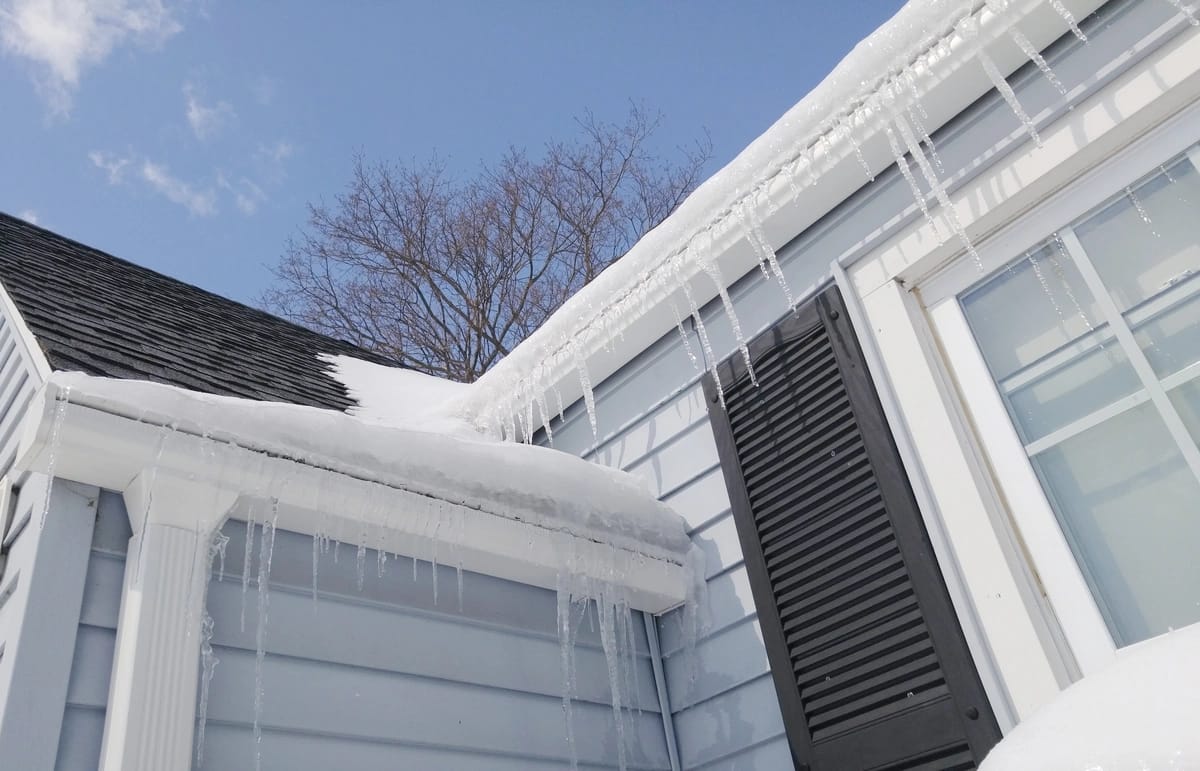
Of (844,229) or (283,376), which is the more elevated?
(283,376)

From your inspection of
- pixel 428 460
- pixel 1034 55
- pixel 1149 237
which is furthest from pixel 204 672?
pixel 1034 55

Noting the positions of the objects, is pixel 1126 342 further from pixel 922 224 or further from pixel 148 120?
pixel 148 120

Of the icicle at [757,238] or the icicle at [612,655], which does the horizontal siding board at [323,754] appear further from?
the icicle at [757,238]

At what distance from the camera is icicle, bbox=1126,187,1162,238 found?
1.94m

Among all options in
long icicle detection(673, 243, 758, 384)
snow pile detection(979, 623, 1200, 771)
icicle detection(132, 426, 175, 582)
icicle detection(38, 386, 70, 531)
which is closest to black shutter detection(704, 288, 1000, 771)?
long icicle detection(673, 243, 758, 384)

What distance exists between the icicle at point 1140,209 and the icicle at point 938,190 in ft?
1.16

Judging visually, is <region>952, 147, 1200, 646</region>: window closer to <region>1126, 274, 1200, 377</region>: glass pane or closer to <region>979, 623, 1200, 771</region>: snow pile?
<region>1126, 274, 1200, 377</region>: glass pane

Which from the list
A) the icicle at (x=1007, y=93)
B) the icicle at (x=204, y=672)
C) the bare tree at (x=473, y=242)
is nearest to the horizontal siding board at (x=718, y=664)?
the icicle at (x=204, y=672)

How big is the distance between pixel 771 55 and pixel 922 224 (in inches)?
268

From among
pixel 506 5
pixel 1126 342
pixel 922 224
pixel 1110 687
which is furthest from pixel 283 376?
pixel 506 5

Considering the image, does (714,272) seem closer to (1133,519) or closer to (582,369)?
(582,369)

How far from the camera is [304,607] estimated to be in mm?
2125

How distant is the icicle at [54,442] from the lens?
5.69ft

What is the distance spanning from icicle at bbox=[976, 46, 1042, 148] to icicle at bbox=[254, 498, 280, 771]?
2.07 meters
